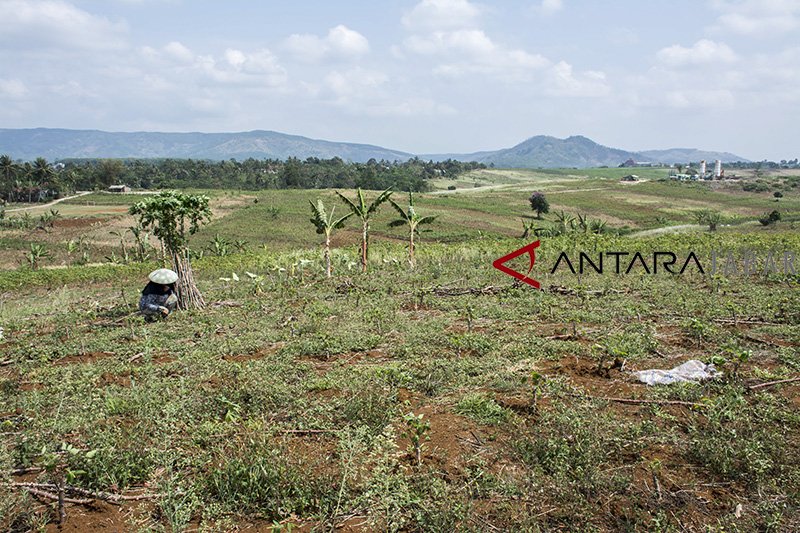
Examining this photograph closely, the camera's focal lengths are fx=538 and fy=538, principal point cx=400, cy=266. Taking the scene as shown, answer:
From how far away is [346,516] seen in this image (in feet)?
14.2

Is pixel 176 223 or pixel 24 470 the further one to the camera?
pixel 176 223

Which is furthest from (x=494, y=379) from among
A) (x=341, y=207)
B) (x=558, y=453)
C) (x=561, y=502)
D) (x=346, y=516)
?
(x=341, y=207)

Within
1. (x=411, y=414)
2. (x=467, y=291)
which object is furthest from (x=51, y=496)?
(x=467, y=291)

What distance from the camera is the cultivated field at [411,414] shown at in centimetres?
436

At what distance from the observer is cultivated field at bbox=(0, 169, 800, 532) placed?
4363 millimetres

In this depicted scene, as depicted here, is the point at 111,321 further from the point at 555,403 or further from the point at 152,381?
the point at 555,403

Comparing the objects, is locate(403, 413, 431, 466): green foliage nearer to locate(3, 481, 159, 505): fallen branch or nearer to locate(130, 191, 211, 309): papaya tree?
locate(3, 481, 159, 505): fallen branch

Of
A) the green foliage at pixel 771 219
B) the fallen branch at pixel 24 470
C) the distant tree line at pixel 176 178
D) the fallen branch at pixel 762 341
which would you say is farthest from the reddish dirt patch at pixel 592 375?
the distant tree line at pixel 176 178

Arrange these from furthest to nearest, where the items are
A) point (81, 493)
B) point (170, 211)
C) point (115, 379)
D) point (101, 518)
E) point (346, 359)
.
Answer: point (170, 211)
point (346, 359)
point (115, 379)
point (81, 493)
point (101, 518)

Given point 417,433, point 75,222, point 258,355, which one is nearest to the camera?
point 417,433

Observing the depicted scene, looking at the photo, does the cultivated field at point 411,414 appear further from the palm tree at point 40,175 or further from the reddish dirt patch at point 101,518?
the palm tree at point 40,175

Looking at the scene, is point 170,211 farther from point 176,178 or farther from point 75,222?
point 176,178

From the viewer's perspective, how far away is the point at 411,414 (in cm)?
510

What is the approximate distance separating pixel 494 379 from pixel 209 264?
19496mm
